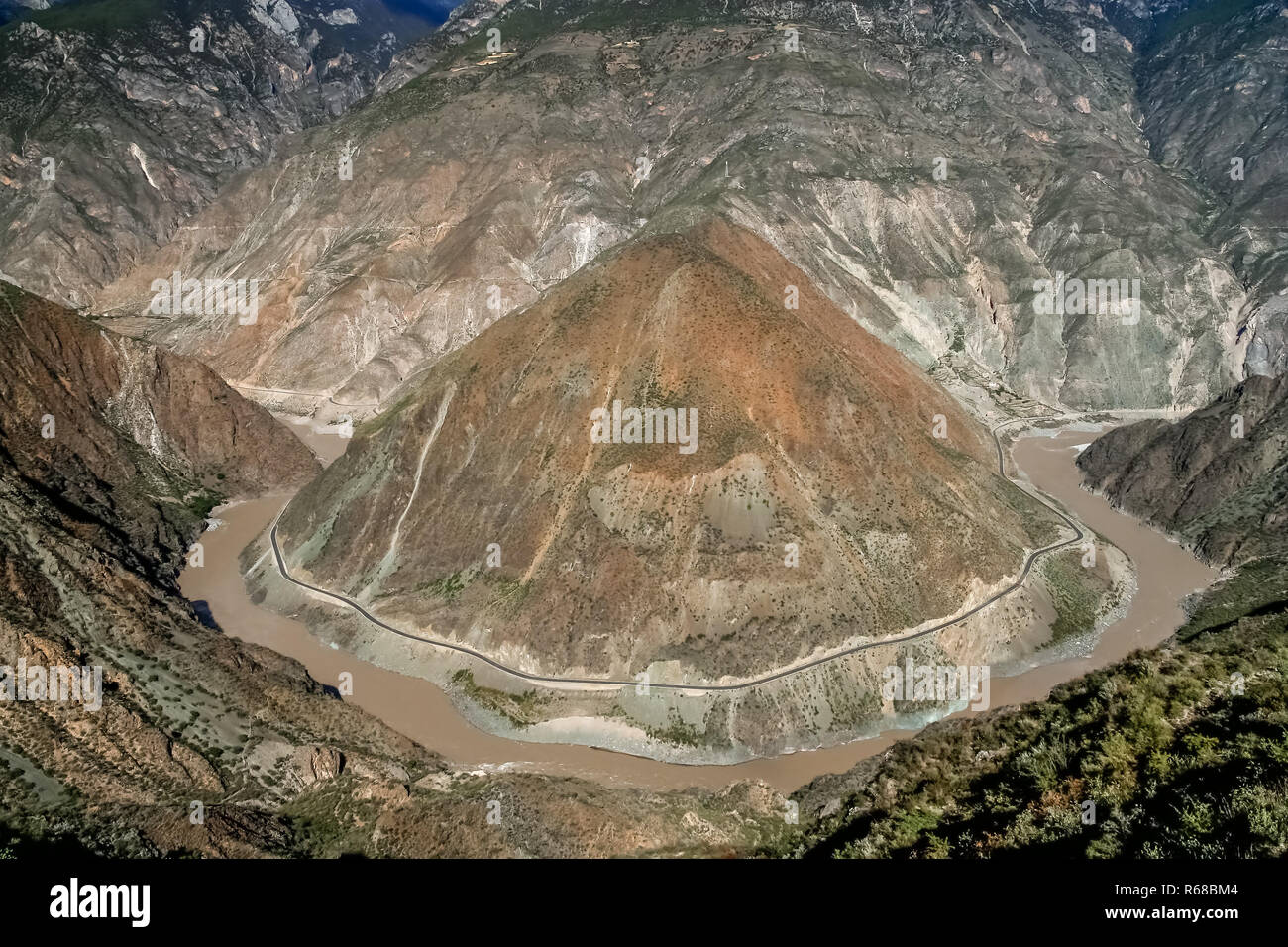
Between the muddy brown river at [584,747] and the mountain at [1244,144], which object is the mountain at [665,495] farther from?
the mountain at [1244,144]

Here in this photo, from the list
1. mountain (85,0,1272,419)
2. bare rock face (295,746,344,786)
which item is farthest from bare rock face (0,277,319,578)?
bare rock face (295,746,344,786)

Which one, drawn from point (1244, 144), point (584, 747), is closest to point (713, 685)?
point (584, 747)

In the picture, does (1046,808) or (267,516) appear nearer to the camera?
(1046,808)

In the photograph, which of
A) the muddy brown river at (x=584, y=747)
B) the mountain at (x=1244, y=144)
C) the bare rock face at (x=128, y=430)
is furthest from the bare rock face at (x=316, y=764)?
the mountain at (x=1244, y=144)

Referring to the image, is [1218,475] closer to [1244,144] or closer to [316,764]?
[316,764]

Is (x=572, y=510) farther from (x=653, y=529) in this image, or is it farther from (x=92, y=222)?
(x=92, y=222)

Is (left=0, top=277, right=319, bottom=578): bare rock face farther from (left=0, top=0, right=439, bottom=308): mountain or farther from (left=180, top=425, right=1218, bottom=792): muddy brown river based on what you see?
(left=0, top=0, right=439, bottom=308): mountain
